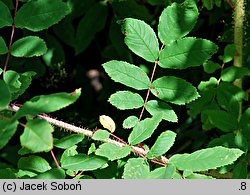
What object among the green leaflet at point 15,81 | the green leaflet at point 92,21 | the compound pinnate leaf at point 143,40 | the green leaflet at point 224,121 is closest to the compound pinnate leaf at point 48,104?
the green leaflet at point 15,81

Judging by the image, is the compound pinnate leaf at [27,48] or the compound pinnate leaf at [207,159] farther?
the compound pinnate leaf at [27,48]

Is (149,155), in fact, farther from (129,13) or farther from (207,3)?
(129,13)

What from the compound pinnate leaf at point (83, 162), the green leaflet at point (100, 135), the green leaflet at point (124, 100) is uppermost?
the green leaflet at point (124, 100)

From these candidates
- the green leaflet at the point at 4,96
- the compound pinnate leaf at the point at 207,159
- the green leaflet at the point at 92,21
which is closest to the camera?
the green leaflet at the point at 4,96

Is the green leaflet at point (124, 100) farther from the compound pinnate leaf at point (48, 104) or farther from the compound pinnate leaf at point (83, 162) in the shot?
the compound pinnate leaf at point (48, 104)

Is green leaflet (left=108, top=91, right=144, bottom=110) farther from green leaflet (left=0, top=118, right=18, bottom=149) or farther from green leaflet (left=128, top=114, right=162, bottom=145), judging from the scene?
green leaflet (left=0, top=118, right=18, bottom=149)

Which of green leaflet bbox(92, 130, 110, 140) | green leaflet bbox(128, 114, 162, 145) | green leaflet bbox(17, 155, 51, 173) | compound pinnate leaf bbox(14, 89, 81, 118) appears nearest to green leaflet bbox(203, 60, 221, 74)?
green leaflet bbox(128, 114, 162, 145)
